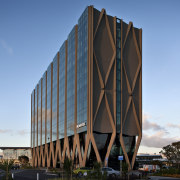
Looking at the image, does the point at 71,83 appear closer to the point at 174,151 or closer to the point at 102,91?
the point at 102,91

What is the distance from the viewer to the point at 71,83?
76812mm

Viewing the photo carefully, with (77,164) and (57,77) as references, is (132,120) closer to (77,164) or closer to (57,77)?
(77,164)

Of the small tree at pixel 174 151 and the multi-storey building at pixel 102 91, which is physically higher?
the multi-storey building at pixel 102 91

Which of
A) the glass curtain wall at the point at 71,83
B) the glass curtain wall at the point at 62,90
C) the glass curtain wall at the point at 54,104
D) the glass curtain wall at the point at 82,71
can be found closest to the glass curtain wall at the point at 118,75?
the glass curtain wall at the point at 82,71

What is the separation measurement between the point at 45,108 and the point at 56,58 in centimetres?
2053

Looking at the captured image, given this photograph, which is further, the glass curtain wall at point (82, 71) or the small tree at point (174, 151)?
the small tree at point (174, 151)

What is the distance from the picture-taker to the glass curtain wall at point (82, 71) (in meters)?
66.0

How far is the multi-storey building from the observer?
64188 millimetres

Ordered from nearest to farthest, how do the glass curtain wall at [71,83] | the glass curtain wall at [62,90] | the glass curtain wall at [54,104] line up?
the glass curtain wall at [71,83]
the glass curtain wall at [62,90]
the glass curtain wall at [54,104]

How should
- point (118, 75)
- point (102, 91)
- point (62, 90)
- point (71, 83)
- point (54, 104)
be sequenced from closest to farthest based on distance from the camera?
point (102, 91) < point (118, 75) < point (71, 83) < point (62, 90) < point (54, 104)

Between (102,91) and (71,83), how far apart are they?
1449cm

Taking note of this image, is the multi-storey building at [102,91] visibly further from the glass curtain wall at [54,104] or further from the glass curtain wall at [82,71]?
the glass curtain wall at [54,104]

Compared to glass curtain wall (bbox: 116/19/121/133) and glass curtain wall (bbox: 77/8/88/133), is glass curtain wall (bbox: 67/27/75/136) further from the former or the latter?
glass curtain wall (bbox: 116/19/121/133)

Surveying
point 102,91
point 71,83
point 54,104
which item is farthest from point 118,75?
point 54,104
